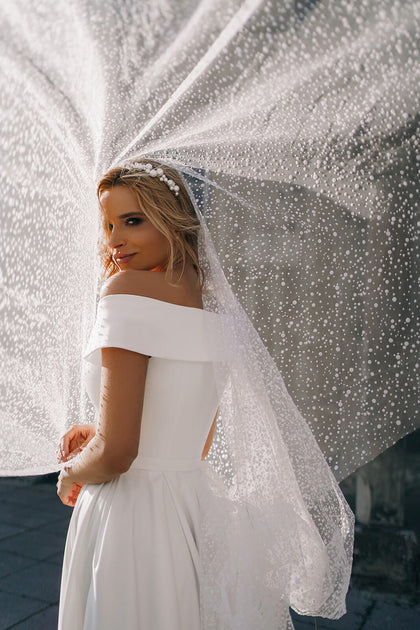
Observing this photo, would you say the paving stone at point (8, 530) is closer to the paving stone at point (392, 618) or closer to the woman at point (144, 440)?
the paving stone at point (392, 618)

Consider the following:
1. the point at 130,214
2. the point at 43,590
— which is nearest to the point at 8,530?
the point at 43,590

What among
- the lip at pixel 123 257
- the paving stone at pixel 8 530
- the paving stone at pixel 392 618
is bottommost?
the paving stone at pixel 8 530

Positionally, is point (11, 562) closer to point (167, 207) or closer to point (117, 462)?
point (117, 462)

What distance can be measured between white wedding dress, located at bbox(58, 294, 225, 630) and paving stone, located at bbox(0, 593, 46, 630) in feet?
6.96

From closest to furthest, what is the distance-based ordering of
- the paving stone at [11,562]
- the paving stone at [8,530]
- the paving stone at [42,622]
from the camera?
1. the paving stone at [42,622]
2. the paving stone at [11,562]
3. the paving stone at [8,530]

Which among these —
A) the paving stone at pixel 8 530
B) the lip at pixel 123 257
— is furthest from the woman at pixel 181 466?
the paving stone at pixel 8 530

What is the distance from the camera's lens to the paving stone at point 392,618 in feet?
10.5

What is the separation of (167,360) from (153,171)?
1.61ft

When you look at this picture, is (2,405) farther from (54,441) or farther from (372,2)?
(372,2)

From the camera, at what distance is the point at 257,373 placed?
1.55 metres

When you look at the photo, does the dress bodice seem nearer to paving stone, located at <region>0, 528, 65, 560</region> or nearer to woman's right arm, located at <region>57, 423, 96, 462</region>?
woman's right arm, located at <region>57, 423, 96, 462</region>

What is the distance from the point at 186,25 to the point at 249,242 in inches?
25.5

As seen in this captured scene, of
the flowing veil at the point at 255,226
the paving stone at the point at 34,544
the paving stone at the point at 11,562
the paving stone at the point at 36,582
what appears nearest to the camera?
the flowing veil at the point at 255,226

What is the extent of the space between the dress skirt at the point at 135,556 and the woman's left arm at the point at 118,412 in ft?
0.37
